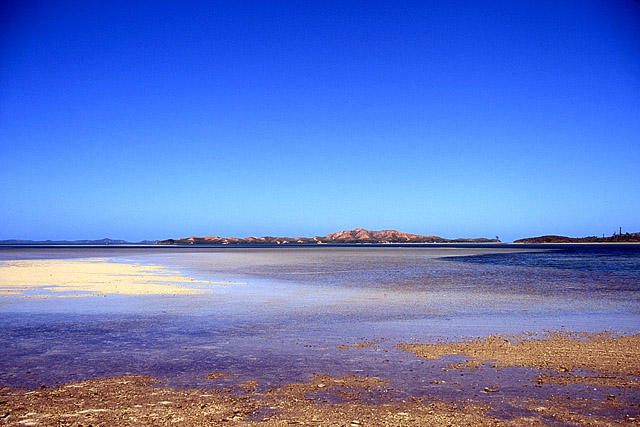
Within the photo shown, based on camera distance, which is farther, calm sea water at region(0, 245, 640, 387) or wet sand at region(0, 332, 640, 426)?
calm sea water at region(0, 245, 640, 387)

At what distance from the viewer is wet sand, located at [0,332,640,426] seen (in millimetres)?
6047

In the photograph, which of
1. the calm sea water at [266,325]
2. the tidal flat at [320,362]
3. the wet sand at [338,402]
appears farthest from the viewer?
the calm sea water at [266,325]

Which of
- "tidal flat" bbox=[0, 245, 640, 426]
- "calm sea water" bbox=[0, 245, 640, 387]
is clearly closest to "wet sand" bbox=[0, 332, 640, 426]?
"tidal flat" bbox=[0, 245, 640, 426]

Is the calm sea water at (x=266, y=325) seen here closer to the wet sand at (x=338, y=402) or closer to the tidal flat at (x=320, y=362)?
the tidal flat at (x=320, y=362)

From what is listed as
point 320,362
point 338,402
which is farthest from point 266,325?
point 338,402

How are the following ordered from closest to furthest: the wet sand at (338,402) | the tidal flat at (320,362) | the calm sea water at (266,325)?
the wet sand at (338,402) → the tidal flat at (320,362) → the calm sea water at (266,325)

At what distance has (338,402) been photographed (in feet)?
22.0

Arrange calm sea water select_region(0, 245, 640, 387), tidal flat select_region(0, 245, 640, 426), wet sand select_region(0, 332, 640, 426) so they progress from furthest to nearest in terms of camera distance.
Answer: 1. calm sea water select_region(0, 245, 640, 387)
2. tidal flat select_region(0, 245, 640, 426)
3. wet sand select_region(0, 332, 640, 426)

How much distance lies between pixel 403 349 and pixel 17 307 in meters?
13.3

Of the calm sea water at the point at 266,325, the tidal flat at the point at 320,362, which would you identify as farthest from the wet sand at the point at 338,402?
the calm sea water at the point at 266,325

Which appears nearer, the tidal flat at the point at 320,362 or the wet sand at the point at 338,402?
the wet sand at the point at 338,402

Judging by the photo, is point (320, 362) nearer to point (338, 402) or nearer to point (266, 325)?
point (338, 402)

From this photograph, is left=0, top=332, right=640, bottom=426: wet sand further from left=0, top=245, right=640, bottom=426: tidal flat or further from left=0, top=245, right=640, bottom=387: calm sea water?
left=0, top=245, right=640, bottom=387: calm sea water

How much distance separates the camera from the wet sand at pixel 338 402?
6.05 m
